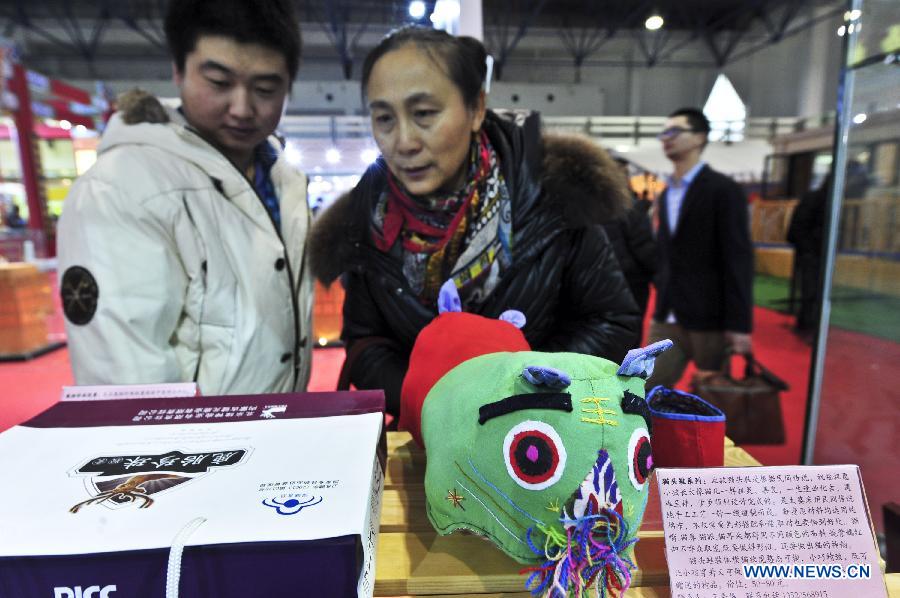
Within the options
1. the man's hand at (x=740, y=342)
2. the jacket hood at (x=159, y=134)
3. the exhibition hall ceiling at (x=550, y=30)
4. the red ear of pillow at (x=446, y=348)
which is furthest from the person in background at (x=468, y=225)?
the exhibition hall ceiling at (x=550, y=30)

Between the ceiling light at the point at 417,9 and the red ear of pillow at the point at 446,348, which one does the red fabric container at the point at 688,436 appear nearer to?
the red ear of pillow at the point at 446,348

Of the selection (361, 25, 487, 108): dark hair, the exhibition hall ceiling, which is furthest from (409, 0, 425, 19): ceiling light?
the exhibition hall ceiling

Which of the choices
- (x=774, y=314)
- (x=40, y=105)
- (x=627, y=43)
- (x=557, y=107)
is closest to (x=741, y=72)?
(x=627, y=43)

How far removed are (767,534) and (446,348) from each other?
0.34 m

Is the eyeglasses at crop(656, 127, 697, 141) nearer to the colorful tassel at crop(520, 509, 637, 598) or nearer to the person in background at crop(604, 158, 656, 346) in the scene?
the person in background at crop(604, 158, 656, 346)

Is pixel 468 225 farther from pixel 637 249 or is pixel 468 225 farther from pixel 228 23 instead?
pixel 637 249

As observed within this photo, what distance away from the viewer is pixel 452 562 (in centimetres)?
49

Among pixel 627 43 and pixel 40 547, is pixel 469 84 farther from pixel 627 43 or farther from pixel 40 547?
pixel 627 43

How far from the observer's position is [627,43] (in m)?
11.6

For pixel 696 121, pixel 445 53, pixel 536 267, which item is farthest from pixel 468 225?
pixel 696 121

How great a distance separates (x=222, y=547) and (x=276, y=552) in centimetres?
3

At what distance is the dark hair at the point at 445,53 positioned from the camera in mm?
766

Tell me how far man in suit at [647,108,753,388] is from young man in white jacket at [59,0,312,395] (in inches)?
58.4

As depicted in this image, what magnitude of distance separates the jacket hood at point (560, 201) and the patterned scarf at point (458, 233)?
0.07 meters
